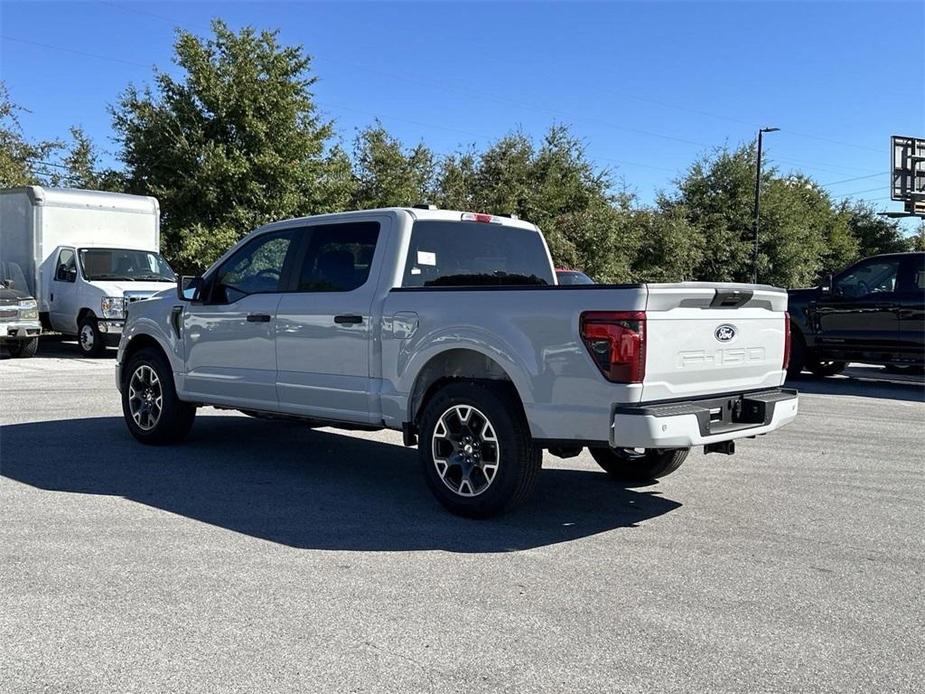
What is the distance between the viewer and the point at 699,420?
504 centimetres

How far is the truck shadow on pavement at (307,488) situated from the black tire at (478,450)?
0.54ft

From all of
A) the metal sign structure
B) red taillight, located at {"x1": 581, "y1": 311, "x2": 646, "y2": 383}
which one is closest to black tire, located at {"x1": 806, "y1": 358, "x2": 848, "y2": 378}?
red taillight, located at {"x1": 581, "y1": 311, "x2": 646, "y2": 383}

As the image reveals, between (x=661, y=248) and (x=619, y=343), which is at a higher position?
(x=661, y=248)

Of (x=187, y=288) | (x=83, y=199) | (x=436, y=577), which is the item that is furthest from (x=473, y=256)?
(x=83, y=199)

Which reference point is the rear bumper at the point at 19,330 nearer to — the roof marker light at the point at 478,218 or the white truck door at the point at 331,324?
the white truck door at the point at 331,324

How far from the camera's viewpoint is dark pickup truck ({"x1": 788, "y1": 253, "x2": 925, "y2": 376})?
13.2 m

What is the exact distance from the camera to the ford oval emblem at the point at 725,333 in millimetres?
5355

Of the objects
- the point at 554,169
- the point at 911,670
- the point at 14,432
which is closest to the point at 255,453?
the point at 14,432

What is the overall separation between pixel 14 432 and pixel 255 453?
256cm

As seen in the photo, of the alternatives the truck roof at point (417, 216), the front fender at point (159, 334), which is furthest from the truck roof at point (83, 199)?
the truck roof at point (417, 216)

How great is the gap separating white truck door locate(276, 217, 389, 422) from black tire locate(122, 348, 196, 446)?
151cm

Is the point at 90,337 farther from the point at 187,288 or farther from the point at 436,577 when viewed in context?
the point at 436,577

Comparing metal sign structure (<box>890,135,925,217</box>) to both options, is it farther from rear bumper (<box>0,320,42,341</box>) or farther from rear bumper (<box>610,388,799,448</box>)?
rear bumper (<box>610,388,799,448</box>)

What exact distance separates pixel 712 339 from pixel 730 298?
32cm
